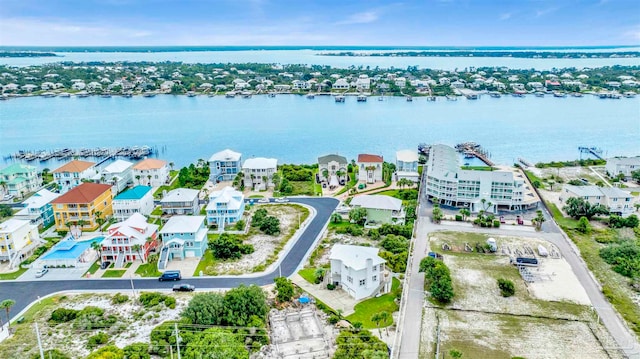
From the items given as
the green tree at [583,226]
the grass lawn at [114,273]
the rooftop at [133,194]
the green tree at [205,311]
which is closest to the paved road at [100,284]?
the grass lawn at [114,273]

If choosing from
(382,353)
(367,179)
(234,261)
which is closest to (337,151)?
(367,179)

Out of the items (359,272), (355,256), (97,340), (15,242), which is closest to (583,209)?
(355,256)

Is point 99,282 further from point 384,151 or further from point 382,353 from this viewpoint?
point 384,151

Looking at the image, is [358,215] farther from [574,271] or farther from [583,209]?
[583,209]

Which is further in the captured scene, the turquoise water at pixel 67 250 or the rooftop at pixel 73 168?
the rooftop at pixel 73 168

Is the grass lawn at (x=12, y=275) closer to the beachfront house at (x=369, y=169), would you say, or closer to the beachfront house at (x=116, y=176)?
the beachfront house at (x=116, y=176)
